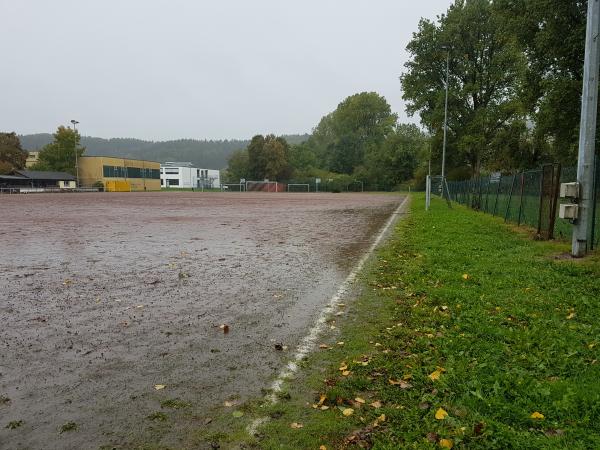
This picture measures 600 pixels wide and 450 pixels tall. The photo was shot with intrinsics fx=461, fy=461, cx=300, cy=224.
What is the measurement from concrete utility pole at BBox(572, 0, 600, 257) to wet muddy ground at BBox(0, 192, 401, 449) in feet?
15.0

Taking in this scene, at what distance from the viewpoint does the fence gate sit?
11.2 metres

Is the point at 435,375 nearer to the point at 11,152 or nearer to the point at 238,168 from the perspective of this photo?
the point at 238,168

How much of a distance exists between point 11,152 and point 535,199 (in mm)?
104269

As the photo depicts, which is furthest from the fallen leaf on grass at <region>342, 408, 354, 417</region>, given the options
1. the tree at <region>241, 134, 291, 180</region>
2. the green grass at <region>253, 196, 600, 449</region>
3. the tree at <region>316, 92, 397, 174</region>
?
the tree at <region>316, 92, 397, 174</region>

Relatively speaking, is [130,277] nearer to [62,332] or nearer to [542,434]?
[62,332]

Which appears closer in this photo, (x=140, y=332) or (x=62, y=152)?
(x=140, y=332)

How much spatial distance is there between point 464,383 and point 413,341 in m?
1.01

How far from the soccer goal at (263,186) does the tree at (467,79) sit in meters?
51.0

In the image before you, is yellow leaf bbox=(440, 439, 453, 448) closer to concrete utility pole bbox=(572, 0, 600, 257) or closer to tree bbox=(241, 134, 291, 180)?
concrete utility pole bbox=(572, 0, 600, 257)

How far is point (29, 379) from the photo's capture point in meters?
3.90

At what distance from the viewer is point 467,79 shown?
44938 mm

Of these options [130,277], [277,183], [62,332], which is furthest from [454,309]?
[277,183]

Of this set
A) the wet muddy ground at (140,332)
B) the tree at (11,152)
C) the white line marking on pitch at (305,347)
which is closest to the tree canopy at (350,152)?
the tree at (11,152)

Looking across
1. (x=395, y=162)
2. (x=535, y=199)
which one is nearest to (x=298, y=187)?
(x=395, y=162)
